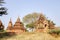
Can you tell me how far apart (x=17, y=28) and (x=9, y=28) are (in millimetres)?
2499

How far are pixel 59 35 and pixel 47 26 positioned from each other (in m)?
8.35

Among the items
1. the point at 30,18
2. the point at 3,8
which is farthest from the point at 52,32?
the point at 30,18

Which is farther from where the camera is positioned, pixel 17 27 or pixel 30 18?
pixel 30 18

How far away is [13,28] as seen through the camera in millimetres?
32062

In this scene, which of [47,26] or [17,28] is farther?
[17,28]

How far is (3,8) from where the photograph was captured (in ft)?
65.1

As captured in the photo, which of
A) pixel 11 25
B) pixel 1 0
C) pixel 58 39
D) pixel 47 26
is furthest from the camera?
pixel 11 25

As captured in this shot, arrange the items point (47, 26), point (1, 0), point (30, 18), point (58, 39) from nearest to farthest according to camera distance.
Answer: point (58, 39) → point (1, 0) → point (47, 26) → point (30, 18)

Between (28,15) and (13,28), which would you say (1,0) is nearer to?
(13,28)

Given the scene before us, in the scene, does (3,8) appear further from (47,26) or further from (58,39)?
(47,26)

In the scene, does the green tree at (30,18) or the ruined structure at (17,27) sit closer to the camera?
the ruined structure at (17,27)

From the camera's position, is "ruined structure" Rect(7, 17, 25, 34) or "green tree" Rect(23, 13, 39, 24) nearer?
"ruined structure" Rect(7, 17, 25, 34)

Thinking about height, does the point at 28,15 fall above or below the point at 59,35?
above

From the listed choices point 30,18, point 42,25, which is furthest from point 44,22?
point 30,18
